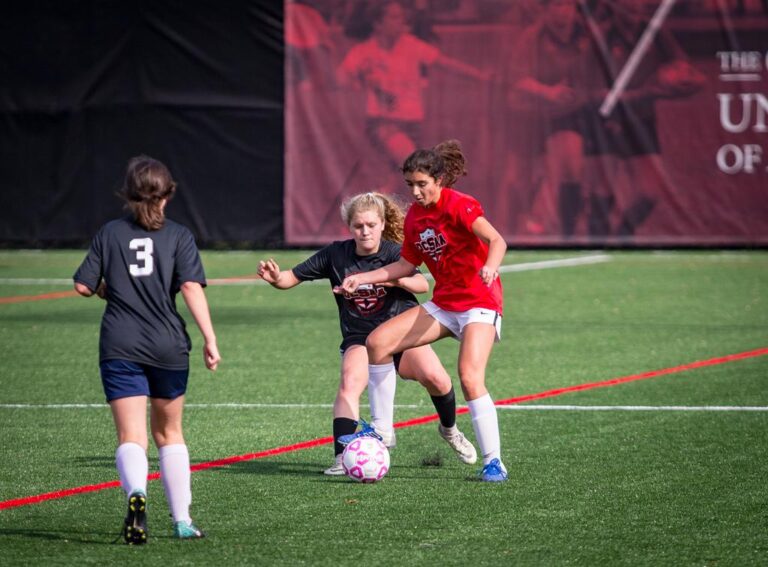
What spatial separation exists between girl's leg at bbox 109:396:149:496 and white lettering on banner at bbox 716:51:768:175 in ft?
57.8

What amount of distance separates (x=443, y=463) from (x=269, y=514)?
1565mm

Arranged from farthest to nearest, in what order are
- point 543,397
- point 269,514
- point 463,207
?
point 543,397, point 463,207, point 269,514

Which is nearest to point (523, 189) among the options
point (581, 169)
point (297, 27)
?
point (581, 169)

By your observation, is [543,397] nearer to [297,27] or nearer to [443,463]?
[443,463]

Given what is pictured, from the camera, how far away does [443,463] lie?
25.2ft

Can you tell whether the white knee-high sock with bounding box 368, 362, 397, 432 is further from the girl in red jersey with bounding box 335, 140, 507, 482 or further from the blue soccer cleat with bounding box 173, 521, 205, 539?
the blue soccer cleat with bounding box 173, 521, 205, 539

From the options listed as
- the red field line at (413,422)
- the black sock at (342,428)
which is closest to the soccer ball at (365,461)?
the black sock at (342,428)

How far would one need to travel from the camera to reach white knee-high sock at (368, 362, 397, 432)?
7.61m

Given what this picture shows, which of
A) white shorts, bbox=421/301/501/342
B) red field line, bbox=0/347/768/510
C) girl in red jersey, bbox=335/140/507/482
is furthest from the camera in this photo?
white shorts, bbox=421/301/501/342

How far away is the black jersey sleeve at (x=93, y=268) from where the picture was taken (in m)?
5.72

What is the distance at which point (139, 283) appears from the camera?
571 centimetres

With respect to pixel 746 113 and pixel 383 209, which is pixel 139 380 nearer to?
pixel 383 209

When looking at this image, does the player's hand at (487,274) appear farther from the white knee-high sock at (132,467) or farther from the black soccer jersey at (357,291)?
the white knee-high sock at (132,467)

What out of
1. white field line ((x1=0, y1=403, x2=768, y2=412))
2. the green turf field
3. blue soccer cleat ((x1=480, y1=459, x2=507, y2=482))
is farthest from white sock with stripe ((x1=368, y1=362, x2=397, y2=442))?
white field line ((x1=0, y1=403, x2=768, y2=412))
